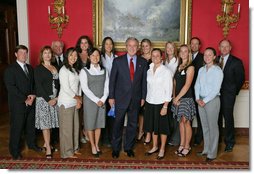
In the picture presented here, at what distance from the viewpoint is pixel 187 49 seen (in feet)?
11.2

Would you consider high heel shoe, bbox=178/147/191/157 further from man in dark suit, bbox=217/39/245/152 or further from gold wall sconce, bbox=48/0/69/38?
gold wall sconce, bbox=48/0/69/38

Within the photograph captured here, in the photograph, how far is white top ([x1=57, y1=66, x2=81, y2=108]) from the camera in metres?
3.35

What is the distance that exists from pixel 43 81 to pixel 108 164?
135cm

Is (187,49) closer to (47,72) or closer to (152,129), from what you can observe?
(152,129)

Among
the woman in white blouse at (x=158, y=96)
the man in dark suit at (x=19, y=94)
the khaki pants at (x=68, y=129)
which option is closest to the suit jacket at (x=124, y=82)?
the woman in white blouse at (x=158, y=96)

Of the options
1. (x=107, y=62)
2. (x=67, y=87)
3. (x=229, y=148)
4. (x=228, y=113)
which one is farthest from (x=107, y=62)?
(x=229, y=148)

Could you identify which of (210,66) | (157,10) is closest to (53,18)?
(157,10)

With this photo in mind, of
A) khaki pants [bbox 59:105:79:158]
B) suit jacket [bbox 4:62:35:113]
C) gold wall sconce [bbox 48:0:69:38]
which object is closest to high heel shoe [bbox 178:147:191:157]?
khaki pants [bbox 59:105:79:158]

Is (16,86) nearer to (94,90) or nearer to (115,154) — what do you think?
(94,90)

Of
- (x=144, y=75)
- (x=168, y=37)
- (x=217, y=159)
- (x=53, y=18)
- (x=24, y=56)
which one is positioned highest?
(x=53, y=18)

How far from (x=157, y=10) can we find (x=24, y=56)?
7.67ft

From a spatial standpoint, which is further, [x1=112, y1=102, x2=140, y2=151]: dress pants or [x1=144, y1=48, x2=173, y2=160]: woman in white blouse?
[x1=112, y1=102, x2=140, y2=151]: dress pants

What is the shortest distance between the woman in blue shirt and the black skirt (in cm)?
49

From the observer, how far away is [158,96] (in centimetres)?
347
